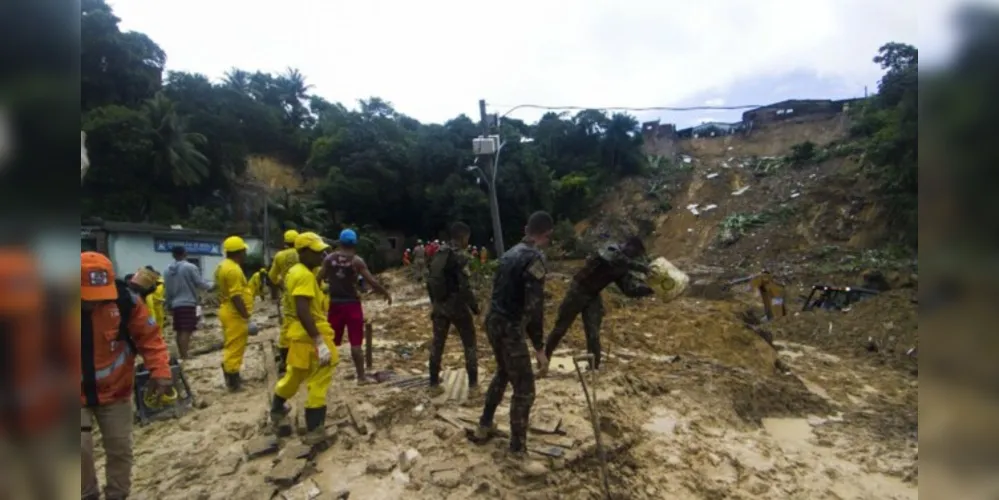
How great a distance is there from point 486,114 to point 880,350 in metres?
10.4

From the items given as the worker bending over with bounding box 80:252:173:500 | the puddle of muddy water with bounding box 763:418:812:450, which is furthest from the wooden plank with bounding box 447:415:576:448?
the worker bending over with bounding box 80:252:173:500

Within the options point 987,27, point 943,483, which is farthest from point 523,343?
point 987,27

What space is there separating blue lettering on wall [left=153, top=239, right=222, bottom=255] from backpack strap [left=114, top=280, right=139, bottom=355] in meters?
18.5

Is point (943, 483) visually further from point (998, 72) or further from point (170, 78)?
point (170, 78)

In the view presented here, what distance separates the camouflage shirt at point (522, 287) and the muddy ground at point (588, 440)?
0.98 m

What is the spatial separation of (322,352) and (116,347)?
1.34 metres

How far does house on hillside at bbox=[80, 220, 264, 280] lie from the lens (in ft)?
59.0

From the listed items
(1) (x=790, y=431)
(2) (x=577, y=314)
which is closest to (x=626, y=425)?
(2) (x=577, y=314)

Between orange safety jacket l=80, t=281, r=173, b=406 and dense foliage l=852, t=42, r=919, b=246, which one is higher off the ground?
dense foliage l=852, t=42, r=919, b=246

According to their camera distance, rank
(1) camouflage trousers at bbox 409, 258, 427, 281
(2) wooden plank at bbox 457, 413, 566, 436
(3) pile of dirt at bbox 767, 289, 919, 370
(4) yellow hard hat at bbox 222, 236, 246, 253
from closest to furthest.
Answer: (2) wooden plank at bbox 457, 413, 566, 436
(4) yellow hard hat at bbox 222, 236, 246, 253
(3) pile of dirt at bbox 767, 289, 919, 370
(1) camouflage trousers at bbox 409, 258, 427, 281

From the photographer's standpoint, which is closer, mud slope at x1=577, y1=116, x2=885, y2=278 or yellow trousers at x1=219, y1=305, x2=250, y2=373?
yellow trousers at x1=219, y1=305, x2=250, y2=373

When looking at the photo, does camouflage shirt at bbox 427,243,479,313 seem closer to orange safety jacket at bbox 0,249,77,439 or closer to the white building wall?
orange safety jacket at bbox 0,249,77,439

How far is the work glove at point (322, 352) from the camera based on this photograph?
159 inches

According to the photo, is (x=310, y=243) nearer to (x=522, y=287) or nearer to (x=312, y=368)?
(x=312, y=368)
